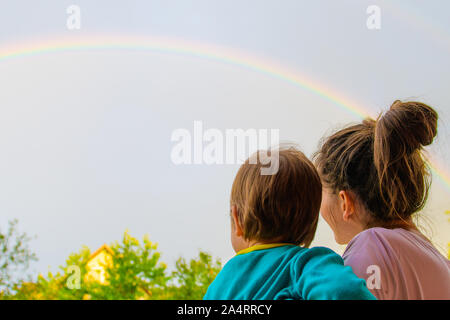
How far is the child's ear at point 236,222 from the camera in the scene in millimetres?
637

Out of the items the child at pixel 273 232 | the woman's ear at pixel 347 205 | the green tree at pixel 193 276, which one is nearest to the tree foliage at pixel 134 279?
the green tree at pixel 193 276

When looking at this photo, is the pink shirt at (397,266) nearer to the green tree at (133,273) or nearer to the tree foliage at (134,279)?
the tree foliage at (134,279)

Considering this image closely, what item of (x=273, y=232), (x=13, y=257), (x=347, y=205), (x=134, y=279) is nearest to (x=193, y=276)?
(x=134, y=279)

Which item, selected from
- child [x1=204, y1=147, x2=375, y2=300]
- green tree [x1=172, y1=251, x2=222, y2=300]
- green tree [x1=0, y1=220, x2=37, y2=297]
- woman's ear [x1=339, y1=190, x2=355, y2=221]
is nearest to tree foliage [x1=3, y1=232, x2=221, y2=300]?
green tree [x1=172, y1=251, x2=222, y2=300]

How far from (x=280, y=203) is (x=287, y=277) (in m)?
0.11

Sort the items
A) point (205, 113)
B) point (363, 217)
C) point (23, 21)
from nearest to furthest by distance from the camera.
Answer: point (363, 217) < point (23, 21) < point (205, 113)

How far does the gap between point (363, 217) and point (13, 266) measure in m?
8.49

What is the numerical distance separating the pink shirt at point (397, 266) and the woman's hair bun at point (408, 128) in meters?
0.16

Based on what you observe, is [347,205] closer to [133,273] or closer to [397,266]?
[397,266]

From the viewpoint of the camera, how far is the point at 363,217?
0.77 metres

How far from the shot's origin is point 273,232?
2.01ft

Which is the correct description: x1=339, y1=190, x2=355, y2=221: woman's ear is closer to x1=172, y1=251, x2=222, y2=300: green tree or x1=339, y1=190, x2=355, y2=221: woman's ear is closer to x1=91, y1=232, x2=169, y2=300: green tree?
x1=172, y1=251, x2=222, y2=300: green tree

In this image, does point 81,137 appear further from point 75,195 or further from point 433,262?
point 433,262
